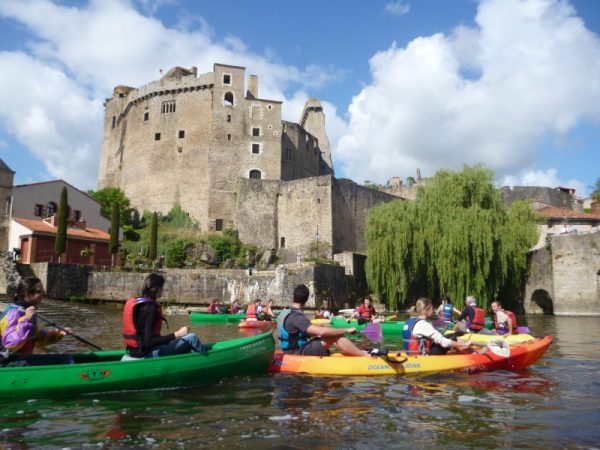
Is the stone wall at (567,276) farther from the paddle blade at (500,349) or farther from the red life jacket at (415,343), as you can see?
the red life jacket at (415,343)

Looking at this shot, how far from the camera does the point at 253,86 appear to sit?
158 ft

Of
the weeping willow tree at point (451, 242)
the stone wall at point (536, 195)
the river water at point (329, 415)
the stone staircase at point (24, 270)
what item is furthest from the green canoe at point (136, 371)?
the stone wall at point (536, 195)

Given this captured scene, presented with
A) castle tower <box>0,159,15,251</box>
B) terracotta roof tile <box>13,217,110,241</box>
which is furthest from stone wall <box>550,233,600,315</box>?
castle tower <box>0,159,15,251</box>

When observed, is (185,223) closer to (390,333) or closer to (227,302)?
(227,302)

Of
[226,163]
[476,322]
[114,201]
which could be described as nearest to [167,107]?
[226,163]

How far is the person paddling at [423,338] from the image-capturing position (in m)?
8.35

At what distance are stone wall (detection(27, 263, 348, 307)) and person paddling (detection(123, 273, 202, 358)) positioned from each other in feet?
64.8

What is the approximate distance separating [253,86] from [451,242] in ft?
99.5

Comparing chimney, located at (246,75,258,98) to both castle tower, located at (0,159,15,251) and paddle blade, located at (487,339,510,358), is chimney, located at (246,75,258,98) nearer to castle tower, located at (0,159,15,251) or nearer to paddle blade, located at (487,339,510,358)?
castle tower, located at (0,159,15,251)

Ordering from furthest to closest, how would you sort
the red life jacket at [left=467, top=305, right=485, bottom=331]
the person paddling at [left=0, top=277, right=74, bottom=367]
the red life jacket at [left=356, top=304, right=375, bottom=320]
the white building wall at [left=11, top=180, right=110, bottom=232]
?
the white building wall at [left=11, top=180, right=110, bottom=232]
the red life jacket at [left=356, top=304, right=375, bottom=320]
the red life jacket at [left=467, top=305, right=485, bottom=331]
the person paddling at [left=0, top=277, right=74, bottom=367]

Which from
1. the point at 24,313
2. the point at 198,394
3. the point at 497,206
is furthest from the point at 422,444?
the point at 497,206

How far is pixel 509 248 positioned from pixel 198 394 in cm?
2034

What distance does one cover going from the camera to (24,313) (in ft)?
Answer: 20.4

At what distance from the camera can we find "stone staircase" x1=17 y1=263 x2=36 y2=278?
26227 mm
